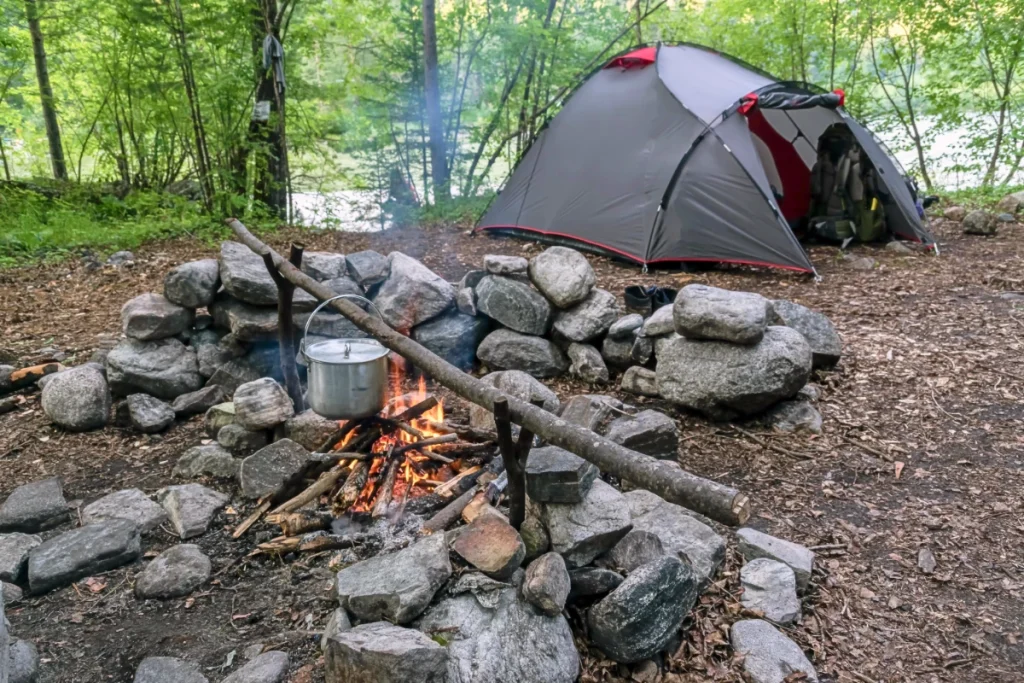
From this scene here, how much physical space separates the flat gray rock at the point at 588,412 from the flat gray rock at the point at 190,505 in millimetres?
1731

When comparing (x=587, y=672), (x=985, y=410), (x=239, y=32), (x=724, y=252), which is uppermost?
(x=239, y=32)

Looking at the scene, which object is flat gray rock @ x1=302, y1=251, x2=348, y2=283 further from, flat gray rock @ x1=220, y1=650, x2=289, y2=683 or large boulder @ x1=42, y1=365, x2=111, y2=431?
flat gray rock @ x1=220, y1=650, x2=289, y2=683

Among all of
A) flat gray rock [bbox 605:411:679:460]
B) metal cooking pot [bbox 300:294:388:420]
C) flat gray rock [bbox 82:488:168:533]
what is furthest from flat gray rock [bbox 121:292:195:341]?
flat gray rock [bbox 605:411:679:460]

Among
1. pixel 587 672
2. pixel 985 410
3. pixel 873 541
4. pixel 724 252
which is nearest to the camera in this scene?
pixel 587 672

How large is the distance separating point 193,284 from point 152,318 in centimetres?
33

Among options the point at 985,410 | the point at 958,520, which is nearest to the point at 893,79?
the point at 985,410

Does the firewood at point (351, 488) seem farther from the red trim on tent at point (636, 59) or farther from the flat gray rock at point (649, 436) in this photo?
the red trim on tent at point (636, 59)

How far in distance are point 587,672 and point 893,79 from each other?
12.9 metres

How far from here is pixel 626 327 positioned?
4645 millimetres

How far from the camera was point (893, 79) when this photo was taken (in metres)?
12.0

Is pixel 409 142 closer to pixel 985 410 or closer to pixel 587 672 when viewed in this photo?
pixel 985 410

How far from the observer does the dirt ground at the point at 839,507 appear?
2.46 m

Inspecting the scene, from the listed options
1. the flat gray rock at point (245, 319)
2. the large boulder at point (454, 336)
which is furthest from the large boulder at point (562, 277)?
the flat gray rock at point (245, 319)

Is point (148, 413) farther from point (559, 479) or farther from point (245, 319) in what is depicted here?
point (559, 479)
